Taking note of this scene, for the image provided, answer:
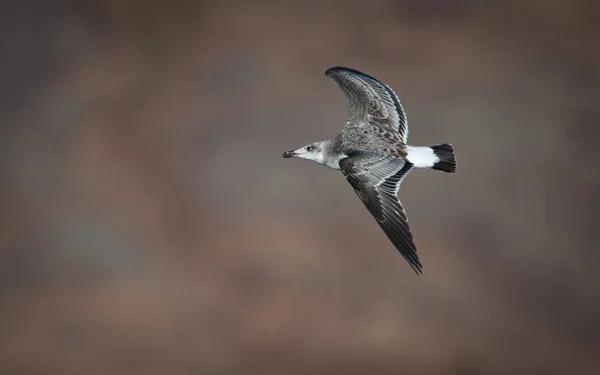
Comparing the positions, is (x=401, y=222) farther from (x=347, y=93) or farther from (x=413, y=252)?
(x=347, y=93)

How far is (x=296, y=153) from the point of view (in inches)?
287

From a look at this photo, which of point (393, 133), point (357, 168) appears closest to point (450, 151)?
point (393, 133)

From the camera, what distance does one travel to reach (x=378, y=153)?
666 cm

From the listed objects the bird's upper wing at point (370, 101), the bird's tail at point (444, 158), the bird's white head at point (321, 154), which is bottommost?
the bird's tail at point (444, 158)

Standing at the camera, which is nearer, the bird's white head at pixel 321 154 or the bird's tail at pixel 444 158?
the bird's tail at pixel 444 158

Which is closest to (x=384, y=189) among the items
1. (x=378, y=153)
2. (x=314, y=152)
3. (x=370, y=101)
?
(x=378, y=153)

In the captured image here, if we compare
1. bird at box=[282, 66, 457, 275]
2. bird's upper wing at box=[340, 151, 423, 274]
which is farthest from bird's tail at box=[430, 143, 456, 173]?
bird's upper wing at box=[340, 151, 423, 274]

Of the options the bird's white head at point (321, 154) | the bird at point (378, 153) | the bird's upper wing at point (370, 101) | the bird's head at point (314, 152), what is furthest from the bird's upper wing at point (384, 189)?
the bird's upper wing at point (370, 101)

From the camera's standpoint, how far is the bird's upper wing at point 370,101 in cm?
720

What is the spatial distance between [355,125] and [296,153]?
59cm

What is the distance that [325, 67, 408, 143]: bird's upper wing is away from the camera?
23.6 feet

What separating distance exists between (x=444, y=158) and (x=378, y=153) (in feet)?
2.11

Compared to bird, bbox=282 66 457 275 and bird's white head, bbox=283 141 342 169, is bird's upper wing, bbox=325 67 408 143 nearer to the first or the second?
bird, bbox=282 66 457 275

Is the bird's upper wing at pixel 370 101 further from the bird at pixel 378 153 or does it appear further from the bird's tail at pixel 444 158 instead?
the bird's tail at pixel 444 158
